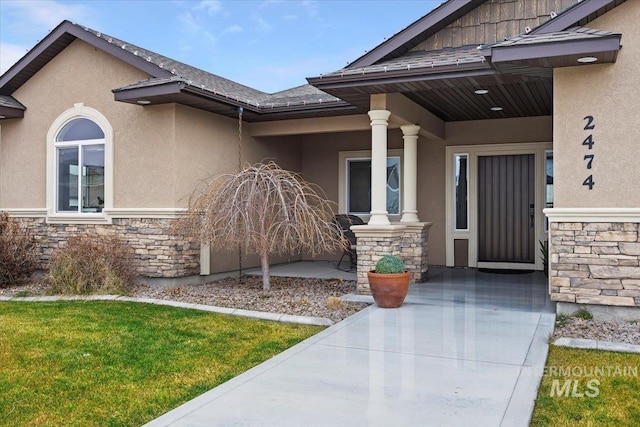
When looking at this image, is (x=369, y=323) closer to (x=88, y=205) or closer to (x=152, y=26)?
(x=88, y=205)

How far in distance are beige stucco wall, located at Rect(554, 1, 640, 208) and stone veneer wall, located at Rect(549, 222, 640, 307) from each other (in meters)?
0.31

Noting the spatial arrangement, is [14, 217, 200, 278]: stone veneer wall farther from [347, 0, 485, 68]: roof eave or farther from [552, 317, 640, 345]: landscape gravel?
[552, 317, 640, 345]: landscape gravel

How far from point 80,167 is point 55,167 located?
64cm

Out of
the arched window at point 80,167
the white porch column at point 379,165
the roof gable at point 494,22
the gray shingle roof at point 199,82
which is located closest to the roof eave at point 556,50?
the white porch column at point 379,165

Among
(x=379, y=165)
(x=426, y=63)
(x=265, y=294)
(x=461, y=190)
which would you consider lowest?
(x=265, y=294)

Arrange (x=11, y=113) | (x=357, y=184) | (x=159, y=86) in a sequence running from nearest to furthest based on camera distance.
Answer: (x=159, y=86) → (x=11, y=113) → (x=357, y=184)

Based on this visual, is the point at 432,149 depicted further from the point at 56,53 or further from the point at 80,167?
the point at 56,53

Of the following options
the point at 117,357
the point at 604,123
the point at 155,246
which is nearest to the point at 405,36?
the point at 604,123

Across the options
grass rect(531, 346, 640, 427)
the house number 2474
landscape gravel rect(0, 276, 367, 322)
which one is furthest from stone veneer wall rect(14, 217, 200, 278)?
the house number 2474

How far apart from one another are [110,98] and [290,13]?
15.9 metres

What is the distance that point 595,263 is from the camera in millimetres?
6352

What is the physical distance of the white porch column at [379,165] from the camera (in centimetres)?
828

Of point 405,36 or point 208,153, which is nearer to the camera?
point 405,36

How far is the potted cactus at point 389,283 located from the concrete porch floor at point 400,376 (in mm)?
164
